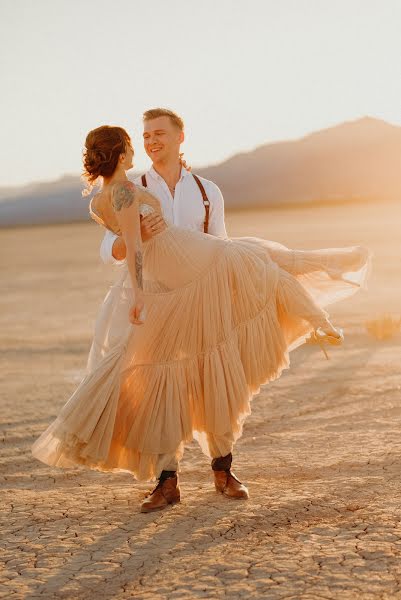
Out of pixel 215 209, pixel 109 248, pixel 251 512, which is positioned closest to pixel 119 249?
pixel 109 248

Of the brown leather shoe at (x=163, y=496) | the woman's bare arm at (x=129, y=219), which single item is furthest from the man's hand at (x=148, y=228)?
the brown leather shoe at (x=163, y=496)

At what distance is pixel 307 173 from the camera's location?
5704 inches

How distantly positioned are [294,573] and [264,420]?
3.68 metres

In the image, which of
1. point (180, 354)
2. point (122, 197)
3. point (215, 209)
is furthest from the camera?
point (215, 209)

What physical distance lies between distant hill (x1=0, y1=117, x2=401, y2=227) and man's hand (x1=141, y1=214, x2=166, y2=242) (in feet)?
381

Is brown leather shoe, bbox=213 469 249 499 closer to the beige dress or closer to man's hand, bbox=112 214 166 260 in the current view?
the beige dress

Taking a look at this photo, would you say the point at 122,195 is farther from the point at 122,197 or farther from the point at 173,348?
the point at 173,348

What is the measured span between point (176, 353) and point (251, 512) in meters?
0.95

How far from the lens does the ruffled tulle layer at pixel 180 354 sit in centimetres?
544

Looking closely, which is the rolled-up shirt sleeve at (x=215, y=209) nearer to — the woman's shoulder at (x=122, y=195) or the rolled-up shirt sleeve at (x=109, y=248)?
the rolled-up shirt sleeve at (x=109, y=248)

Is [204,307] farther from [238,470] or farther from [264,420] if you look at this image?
[264,420]

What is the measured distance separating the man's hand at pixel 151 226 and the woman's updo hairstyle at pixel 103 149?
1.00 ft

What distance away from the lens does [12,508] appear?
585 cm

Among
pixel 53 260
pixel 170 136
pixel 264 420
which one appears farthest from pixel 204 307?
pixel 53 260
